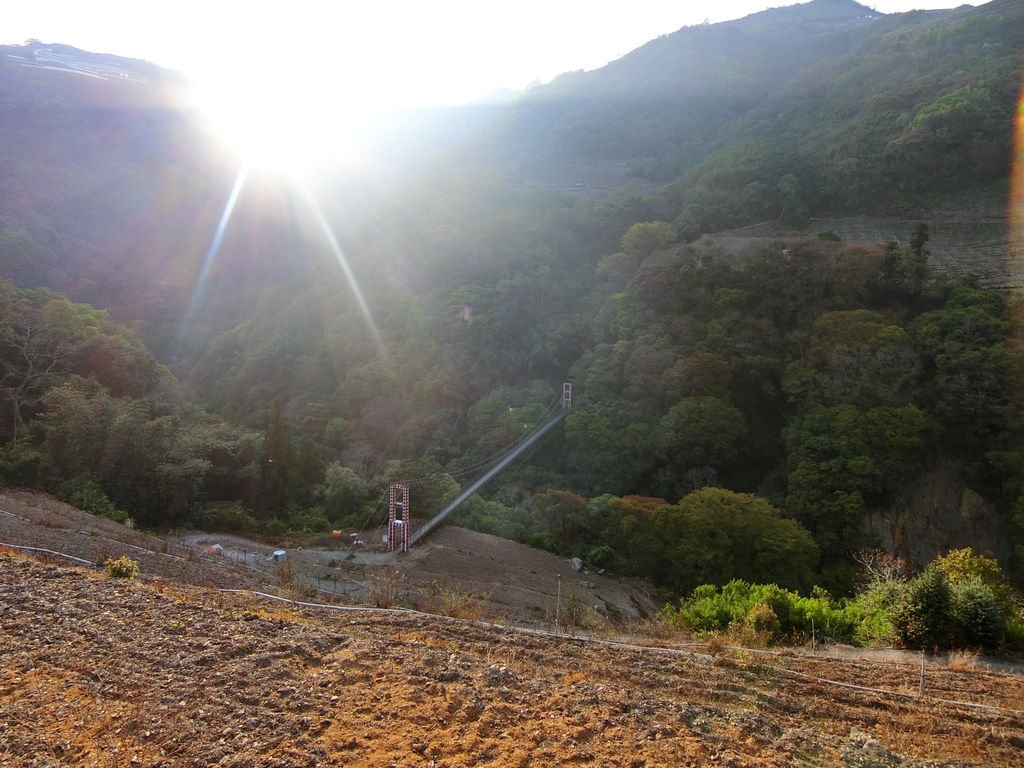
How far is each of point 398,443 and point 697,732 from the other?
70.2 ft

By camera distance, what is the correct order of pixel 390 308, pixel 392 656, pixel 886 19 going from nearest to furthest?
pixel 392 656 < pixel 390 308 < pixel 886 19

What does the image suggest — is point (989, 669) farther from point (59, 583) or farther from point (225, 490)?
point (225, 490)

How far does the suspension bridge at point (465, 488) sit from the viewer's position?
15.5m

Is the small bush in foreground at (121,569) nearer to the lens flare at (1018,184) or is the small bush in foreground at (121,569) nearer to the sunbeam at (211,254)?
the lens flare at (1018,184)

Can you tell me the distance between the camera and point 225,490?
19.3 metres

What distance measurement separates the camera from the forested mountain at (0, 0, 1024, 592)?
17.1 m

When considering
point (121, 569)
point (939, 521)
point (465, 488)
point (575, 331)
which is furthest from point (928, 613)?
point (575, 331)

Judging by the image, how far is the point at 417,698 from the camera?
4.52 meters

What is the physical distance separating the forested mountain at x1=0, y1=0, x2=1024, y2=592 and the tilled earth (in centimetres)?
985

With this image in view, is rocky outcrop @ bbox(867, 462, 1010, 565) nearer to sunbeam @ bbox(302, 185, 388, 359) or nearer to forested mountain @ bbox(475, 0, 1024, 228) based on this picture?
forested mountain @ bbox(475, 0, 1024, 228)

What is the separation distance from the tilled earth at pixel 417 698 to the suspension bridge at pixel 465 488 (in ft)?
30.5

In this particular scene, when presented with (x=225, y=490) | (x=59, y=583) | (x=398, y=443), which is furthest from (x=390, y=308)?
(x=59, y=583)

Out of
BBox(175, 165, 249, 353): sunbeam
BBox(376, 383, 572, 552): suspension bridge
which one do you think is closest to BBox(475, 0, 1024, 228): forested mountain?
BBox(376, 383, 572, 552): suspension bridge

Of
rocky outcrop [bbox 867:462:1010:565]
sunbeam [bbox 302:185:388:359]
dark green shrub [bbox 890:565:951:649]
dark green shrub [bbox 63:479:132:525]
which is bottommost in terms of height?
rocky outcrop [bbox 867:462:1010:565]
